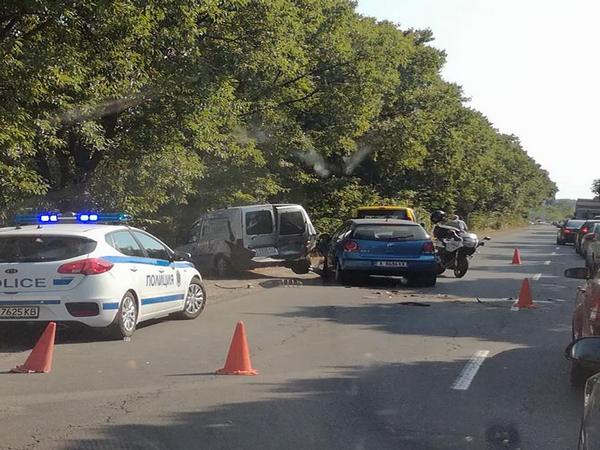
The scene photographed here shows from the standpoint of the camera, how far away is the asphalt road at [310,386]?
5.91 metres

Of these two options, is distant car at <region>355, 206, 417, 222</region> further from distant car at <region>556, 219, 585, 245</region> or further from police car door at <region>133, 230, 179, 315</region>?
distant car at <region>556, 219, 585, 245</region>

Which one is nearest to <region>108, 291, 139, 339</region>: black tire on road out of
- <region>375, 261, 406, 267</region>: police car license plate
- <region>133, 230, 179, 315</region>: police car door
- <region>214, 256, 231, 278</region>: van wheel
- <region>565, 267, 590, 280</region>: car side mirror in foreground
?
<region>133, 230, 179, 315</region>: police car door

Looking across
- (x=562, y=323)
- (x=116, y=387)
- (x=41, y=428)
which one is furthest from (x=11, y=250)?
(x=562, y=323)

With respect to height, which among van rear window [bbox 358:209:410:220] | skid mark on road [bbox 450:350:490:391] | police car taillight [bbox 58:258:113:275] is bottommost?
skid mark on road [bbox 450:350:490:391]

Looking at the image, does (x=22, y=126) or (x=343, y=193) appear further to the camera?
(x=343, y=193)

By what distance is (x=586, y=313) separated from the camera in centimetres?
741

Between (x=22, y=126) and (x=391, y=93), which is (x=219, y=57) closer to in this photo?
(x=22, y=126)

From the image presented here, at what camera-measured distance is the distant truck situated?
5975 cm

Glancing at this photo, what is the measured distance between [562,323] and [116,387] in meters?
7.31

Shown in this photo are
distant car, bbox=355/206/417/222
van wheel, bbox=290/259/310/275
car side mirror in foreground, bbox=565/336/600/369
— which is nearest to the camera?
car side mirror in foreground, bbox=565/336/600/369

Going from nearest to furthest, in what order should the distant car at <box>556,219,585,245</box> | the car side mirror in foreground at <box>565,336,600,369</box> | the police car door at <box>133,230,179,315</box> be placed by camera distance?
1. the car side mirror in foreground at <box>565,336,600,369</box>
2. the police car door at <box>133,230,179,315</box>
3. the distant car at <box>556,219,585,245</box>

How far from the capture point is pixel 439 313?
13.1 m

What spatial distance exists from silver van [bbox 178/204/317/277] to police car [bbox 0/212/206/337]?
8.67 m

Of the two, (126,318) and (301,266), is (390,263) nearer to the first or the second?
(301,266)
